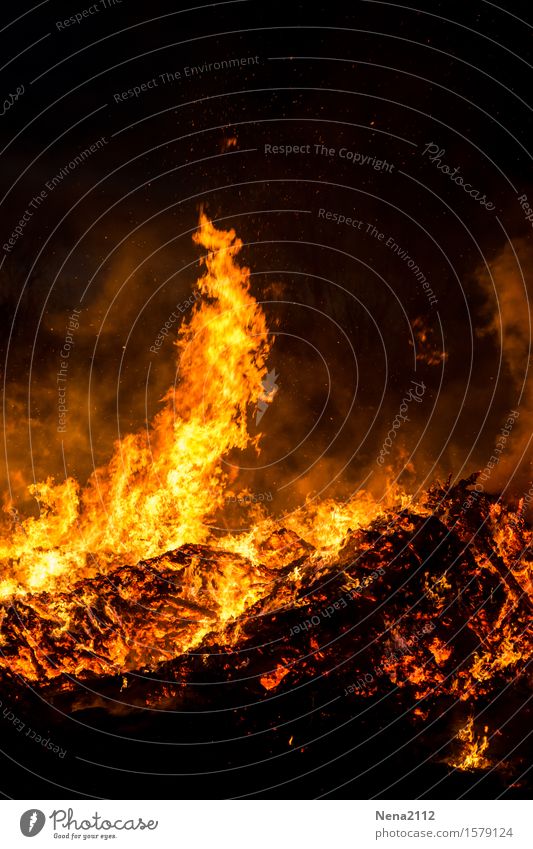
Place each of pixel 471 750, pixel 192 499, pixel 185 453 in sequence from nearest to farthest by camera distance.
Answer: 1. pixel 471 750
2. pixel 192 499
3. pixel 185 453

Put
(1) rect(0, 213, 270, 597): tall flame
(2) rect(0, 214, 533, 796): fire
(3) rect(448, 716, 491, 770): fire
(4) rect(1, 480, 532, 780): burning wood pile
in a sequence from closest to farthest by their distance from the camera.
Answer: (3) rect(448, 716, 491, 770): fire → (4) rect(1, 480, 532, 780): burning wood pile → (2) rect(0, 214, 533, 796): fire → (1) rect(0, 213, 270, 597): tall flame

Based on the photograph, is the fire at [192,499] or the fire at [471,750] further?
the fire at [192,499]

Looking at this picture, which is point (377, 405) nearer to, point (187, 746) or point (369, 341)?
point (369, 341)

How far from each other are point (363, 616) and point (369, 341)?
14547mm

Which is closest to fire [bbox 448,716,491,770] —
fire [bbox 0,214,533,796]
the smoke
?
fire [bbox 0,214,533,796]

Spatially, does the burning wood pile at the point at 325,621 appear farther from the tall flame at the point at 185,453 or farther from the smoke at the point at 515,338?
the tall flame at the point at 185,453

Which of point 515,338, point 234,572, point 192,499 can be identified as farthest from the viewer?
point 192,499

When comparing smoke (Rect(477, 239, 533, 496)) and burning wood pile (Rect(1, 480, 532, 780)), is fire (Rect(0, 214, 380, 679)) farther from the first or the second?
smoke (Rect(477, 239, 533, 496))

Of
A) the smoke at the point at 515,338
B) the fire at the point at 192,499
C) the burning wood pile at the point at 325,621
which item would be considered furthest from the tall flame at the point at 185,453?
the smoke at the point at 515,338

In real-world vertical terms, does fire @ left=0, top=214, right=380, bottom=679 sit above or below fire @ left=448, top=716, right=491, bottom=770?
above

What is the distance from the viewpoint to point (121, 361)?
31641 mm

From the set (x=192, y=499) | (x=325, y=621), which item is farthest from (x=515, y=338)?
(x=192, y=499)

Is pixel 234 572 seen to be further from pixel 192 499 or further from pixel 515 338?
pixel 515 338

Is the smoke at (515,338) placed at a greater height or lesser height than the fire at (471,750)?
greater
